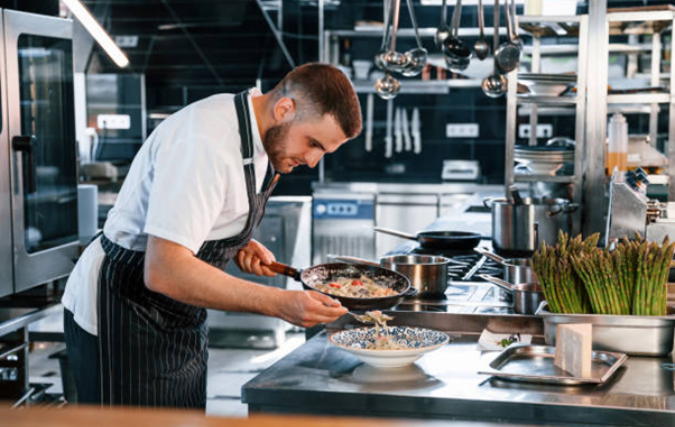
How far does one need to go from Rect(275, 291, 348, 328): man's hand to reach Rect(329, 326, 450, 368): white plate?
24 centimetres

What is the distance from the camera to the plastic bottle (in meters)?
4.56

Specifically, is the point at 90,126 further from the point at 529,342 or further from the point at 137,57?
the point at 529,342

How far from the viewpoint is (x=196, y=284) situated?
214cm

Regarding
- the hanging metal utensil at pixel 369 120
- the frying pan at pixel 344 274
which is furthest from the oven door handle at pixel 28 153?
the hanging metal utensil at pixel 369 120

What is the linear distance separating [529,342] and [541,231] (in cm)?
145

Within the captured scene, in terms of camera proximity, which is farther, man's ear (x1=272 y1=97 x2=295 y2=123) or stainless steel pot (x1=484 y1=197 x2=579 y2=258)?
stainless steel pot (x1=484 y1=197 x2=579 y2=258)

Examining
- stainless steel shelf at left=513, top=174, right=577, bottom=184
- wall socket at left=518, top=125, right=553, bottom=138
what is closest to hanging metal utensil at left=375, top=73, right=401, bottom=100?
stainless steel shelf at left=513, top=174, right=577, bottom=184

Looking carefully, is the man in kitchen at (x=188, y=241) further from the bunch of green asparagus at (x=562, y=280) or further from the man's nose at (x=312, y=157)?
the bunch of green asparagus at (x=562, y=280)

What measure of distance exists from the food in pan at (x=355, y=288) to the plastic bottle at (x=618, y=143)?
2.39m

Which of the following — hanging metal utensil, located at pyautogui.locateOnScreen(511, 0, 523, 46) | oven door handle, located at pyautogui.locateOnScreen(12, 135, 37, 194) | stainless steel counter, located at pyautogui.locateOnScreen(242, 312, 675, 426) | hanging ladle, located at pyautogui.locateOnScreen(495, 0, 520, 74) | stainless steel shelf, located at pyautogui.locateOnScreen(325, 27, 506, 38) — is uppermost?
stainless steel shelf, located at pyautogui.locateOnScreen(325, 27, 506, 38)

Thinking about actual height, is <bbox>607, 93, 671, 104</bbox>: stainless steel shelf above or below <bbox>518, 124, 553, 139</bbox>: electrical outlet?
above

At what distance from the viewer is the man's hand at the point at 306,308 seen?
2.15 meters

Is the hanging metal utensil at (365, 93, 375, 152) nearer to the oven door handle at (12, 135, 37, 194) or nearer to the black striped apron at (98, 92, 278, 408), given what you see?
the oven door handle at (12, 135, 37, 194)

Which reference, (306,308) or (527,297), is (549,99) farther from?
(306,308)
